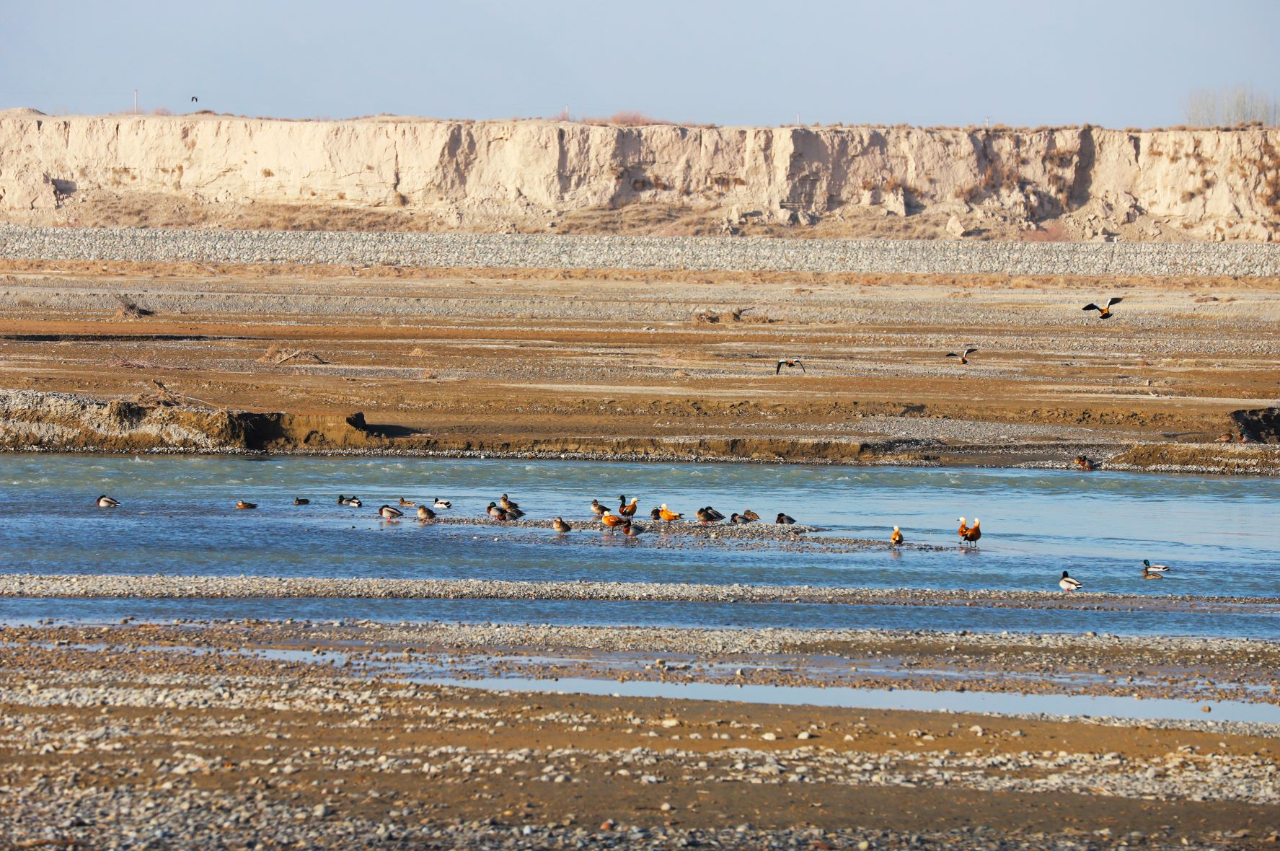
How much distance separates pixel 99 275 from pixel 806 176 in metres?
36.7

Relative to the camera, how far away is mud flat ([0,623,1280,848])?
7285 millimetres

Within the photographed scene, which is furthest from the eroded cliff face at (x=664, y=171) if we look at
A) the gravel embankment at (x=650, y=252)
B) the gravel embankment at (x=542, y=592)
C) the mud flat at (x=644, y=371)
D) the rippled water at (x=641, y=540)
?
the gravel embankment at (x=542, y=592)

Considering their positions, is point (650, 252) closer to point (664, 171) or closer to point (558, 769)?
point (664, 171)

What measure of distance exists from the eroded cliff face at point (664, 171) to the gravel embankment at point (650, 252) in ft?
27.1

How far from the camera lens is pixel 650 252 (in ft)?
198

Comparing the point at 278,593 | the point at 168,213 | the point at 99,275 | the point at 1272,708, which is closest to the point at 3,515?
the point at 278,593

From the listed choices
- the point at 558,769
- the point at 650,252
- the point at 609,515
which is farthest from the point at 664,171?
the point at 558,769

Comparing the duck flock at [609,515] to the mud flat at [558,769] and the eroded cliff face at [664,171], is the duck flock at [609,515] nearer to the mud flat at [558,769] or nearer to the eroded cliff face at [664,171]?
the mud flat at [558,769]

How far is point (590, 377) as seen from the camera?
29578 mm

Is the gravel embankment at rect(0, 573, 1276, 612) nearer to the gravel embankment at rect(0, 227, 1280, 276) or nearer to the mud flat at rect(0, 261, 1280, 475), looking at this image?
the mud flat at rect(0, 261, 1280, 475)

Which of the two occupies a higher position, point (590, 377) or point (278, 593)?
point (590, 377)

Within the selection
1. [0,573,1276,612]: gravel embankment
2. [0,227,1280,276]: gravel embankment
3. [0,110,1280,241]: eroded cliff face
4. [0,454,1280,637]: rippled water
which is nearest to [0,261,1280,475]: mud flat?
[0,454,1280,637]: rippled water

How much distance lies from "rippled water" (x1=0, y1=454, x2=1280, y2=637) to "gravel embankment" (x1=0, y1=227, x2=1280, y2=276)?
128 feet

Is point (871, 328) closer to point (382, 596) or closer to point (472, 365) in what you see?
point (472, 365)
